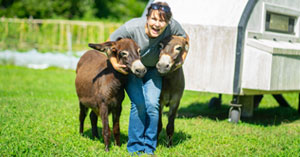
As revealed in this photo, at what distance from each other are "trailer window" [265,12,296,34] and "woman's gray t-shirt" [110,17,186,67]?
12.2 ft

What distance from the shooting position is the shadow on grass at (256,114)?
26.9 feet

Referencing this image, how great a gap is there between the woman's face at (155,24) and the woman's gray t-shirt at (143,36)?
0.51 ft

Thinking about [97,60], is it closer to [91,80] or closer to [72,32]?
[91,80]

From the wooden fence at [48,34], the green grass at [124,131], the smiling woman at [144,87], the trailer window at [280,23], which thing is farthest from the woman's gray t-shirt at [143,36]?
the wooden fence at [48,34]

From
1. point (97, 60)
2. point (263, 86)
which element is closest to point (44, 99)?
point (97, 60)

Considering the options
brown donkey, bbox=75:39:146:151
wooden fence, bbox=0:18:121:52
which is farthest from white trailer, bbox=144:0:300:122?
wooden fence, bbox=0:18:121:52

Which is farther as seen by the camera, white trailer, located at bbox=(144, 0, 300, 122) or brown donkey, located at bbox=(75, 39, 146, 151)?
white trailer, located at bbox=(144, 0, 300, 122)

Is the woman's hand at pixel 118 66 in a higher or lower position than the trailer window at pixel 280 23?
lower

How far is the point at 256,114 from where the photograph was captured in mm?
9078

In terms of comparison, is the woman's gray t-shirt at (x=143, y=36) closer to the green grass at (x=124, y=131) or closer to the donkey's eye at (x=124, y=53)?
the donkey's eye at (x=124, y=53)

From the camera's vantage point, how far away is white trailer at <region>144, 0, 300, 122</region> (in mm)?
6750

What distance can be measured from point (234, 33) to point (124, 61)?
3485 millimetres

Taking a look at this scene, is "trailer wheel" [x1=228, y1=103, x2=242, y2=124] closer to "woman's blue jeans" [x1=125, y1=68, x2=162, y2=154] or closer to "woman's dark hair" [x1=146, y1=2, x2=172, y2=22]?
"woman's blue jeans" [x1=125, y1=68, x2=162, y2=154]

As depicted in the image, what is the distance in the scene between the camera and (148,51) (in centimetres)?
464
